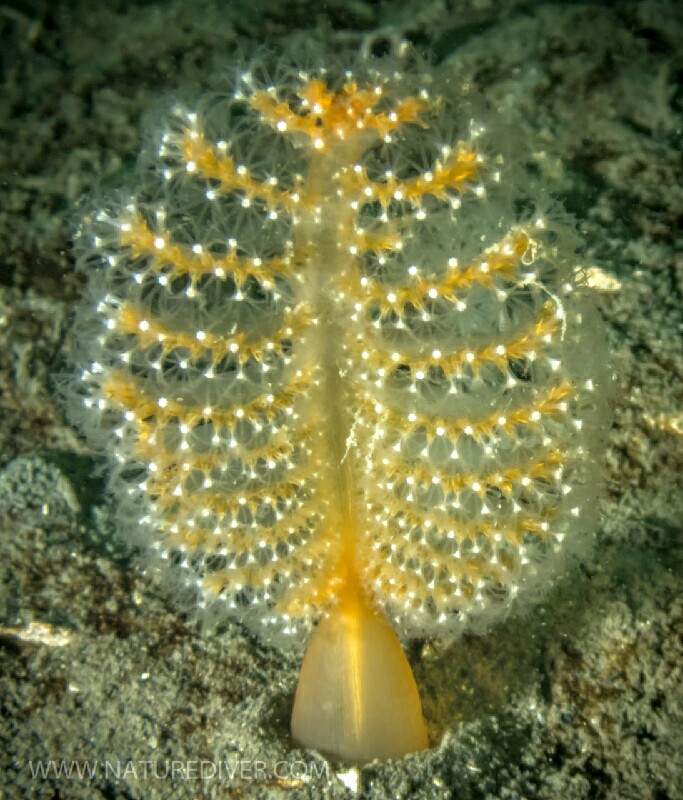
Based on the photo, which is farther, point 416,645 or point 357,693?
point 416,645

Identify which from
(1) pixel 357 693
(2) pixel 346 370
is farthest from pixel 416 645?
(2) pixel 346 370

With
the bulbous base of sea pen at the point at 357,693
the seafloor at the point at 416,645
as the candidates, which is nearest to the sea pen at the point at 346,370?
the bulbous base of sea pen at the point at 357,693

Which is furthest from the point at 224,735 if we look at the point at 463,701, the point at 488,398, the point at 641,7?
the point at 641,7

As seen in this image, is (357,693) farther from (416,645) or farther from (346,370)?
(346,370)

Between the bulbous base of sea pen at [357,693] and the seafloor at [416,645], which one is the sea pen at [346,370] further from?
the seafloor at [416,645]

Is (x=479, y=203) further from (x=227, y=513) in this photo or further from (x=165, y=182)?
(x=227, y=513)

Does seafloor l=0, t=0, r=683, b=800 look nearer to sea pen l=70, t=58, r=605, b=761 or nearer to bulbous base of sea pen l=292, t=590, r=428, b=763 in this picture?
bulbous base of sea pen l=292, t=590, r=428, b=763

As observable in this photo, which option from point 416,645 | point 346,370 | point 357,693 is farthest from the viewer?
point 416,645

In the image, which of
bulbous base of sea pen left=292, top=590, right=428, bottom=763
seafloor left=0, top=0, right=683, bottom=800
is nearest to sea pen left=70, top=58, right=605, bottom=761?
bulbous base of sea pen left=292, top=590, right=428, bottom=763
